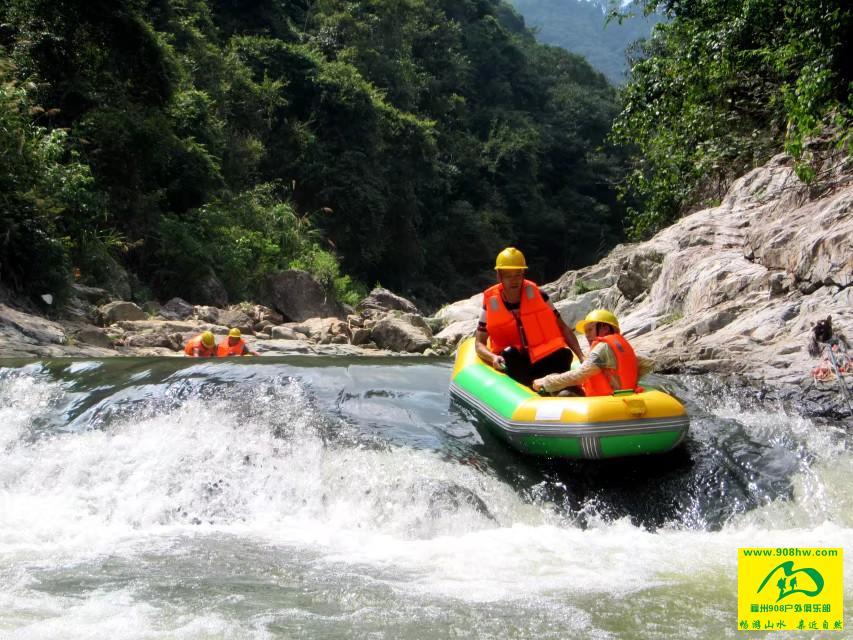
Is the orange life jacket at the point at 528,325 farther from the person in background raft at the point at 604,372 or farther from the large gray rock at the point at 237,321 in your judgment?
the large gray rock at the point at 237,321

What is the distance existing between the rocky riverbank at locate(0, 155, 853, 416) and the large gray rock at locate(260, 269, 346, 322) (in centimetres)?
245

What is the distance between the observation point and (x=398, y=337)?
47.5 ft

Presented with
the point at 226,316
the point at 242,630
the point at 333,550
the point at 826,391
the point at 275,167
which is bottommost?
the point at 242,630

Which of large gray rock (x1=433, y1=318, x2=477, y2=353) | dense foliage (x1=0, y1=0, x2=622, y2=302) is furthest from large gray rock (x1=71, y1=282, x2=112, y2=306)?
large gray rock (x1=433, y1=318, x2=477, y2=353)

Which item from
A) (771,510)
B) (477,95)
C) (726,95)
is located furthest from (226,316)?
(477,95)

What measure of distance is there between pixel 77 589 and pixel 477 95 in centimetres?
3598

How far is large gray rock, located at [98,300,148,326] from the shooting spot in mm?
13398

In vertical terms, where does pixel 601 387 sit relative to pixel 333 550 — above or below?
above

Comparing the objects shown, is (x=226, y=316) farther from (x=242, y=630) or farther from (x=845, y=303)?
(x=242, y=630)

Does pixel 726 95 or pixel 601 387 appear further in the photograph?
pixel 726 95

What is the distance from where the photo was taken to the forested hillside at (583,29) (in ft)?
357

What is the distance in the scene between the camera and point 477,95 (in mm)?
37938

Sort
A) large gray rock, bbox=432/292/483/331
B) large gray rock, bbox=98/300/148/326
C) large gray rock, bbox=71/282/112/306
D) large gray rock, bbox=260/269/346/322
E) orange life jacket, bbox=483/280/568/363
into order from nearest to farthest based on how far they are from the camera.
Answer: orange life jacket, bbox=483/280/568/363
large gray rock, bbox=98/300/148/326
large gray rock, bbox=71/282/112/306
large gray rock, bbox=432/292/483/331
large gray rock, bbox=260/269/346/322

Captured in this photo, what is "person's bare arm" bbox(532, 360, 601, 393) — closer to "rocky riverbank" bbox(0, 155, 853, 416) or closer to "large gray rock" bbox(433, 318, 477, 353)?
"rocky riverbank" bbox(0, 155, 853, 416)
